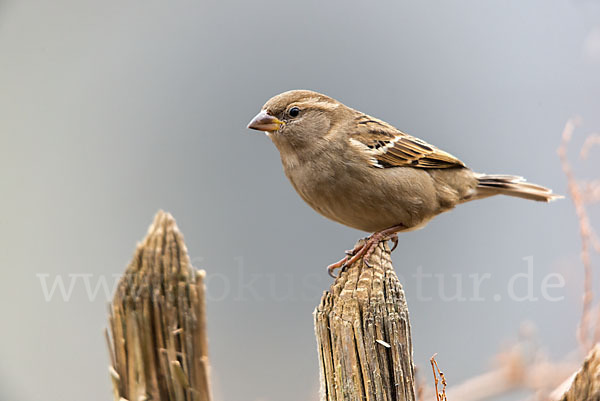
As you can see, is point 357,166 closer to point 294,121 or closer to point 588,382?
point 294,121

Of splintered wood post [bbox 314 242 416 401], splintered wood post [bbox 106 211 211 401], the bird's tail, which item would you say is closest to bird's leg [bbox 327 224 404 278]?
splintered wood post [bbox 314 242 416 401]

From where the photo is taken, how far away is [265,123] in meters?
2.41

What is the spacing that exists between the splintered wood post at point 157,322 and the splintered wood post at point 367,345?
392 millimetres

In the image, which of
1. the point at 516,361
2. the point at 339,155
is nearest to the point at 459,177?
the point at 339,155

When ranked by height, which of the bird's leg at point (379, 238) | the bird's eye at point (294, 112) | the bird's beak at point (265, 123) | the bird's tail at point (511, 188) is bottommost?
the bird's leg at point (379, 238)

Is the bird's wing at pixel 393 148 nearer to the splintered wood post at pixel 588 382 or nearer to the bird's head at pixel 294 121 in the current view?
the bird's head at pixel 294 121

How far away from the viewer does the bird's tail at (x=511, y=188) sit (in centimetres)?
279

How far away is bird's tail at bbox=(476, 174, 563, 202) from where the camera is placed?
9.14ft

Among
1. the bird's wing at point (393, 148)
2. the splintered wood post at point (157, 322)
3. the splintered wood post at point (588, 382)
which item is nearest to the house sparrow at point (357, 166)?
the bird's wing at point (393, 148)

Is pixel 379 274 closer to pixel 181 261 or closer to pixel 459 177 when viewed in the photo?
pixel 181 261

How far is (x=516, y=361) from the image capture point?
9.43ft

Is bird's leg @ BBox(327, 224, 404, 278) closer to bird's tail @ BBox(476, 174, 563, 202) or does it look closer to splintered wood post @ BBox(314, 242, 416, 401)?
splintered wood post @ BBox(314, 242, 416, 401)

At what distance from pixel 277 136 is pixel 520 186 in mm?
1260

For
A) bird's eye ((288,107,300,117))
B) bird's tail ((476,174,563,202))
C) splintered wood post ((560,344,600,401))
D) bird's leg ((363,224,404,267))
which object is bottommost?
splintered wood post ((560,344,600,401))
